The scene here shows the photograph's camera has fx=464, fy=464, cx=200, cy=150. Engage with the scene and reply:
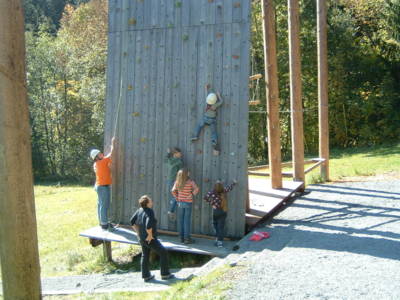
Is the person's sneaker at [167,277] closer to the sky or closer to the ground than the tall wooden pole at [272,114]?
closer to the ground

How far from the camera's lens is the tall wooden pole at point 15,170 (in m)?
3.92

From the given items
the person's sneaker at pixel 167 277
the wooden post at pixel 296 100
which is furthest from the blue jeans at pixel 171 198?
the wooden post at pixel 296 100

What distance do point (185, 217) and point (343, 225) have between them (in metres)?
2.81

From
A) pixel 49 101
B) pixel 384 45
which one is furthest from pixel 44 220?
pixel 384 45

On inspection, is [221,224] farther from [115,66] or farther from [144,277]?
[115,66]

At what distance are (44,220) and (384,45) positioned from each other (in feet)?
64.4

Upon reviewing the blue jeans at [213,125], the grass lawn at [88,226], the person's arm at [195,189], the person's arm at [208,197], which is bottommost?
the grass lawn at [88,226]

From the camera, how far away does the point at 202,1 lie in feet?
28.2

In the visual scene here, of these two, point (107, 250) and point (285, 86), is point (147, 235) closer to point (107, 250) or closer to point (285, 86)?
point (107, 250)

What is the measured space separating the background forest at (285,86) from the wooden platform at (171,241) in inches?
A: 561

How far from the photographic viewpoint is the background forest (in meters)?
24.0

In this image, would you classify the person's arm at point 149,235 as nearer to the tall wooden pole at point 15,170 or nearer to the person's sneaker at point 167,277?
the person's sneaker at point 167,277

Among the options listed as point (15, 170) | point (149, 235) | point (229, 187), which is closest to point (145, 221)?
point (149, 235)

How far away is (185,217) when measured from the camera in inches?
321
